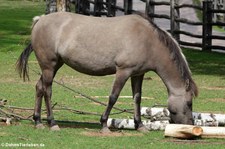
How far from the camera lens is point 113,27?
11.5 meters

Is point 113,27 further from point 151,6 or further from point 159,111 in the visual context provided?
point 151,6

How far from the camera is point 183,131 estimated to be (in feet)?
34.7

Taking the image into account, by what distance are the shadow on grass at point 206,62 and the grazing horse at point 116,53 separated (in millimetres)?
9053

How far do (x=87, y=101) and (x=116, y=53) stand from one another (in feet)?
12.8

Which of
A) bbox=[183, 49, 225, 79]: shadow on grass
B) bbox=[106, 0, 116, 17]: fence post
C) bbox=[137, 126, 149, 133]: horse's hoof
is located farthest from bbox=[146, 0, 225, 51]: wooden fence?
bbox=[137, 126, 149, 133]: horse's hoof

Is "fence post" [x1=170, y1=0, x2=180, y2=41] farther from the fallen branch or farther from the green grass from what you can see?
the fallen branch

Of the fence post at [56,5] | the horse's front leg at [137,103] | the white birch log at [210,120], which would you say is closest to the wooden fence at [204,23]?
the fence post at [56,5]

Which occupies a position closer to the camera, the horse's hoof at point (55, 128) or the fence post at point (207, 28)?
the horse's hoof at point (55, 128)

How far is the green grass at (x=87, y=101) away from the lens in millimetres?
10484

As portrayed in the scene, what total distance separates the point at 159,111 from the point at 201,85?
6.56m

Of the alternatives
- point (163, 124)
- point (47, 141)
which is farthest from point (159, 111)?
point (47, 141)

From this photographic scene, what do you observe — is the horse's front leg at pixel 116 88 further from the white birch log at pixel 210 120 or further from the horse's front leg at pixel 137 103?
the white birch log at pixel 210 120

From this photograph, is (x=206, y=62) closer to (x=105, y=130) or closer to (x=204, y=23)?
(x=204, y=23)

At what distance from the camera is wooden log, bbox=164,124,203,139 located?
10.5 m
